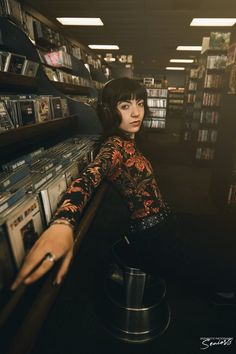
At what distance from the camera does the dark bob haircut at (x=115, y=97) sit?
1214 millimetres

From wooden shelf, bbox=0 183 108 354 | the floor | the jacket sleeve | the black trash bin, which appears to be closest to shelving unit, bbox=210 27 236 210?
the floor

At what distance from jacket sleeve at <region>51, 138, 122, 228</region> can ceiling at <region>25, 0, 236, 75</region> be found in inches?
107

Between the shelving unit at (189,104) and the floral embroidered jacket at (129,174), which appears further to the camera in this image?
the shelving unit at (189,104)

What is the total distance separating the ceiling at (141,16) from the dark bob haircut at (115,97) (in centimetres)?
234

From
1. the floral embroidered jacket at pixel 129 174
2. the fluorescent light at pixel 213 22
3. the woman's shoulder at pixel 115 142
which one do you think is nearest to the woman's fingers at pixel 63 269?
the floral embroidered jacket at pixel 129 174

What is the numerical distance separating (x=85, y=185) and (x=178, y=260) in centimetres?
61

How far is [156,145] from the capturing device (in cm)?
684

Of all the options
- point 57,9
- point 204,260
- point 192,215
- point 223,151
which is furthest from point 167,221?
point 57,9

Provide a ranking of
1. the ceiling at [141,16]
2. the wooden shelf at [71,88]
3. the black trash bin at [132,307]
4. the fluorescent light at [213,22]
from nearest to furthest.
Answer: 1. the black trash bin at [132,307]
2. the wooden shelf at [71,88]
3. the ceiling at [141,16]
4. the fluorescent light at [213,22]

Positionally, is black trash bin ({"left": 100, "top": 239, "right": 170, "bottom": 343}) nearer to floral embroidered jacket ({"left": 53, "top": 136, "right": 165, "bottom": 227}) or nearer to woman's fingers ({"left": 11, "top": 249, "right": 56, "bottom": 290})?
floral embroidered jacket ({"left": 53, "top": 136, "right": 165, "bottom": 227})

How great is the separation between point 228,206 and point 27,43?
2.56 meters

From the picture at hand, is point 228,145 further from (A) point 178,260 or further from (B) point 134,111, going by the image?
(A) point 178,260

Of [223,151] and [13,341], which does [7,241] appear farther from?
[223,151]

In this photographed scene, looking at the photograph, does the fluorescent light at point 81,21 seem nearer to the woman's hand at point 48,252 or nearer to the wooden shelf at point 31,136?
the wooden shelf at point 31,136
